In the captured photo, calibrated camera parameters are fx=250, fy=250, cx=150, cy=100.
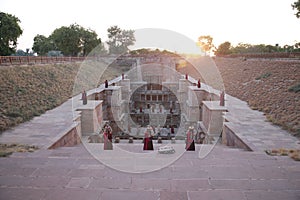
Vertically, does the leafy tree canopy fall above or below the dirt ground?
above

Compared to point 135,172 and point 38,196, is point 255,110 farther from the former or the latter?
point 38,196

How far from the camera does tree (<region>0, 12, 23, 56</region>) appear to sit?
27981 mm

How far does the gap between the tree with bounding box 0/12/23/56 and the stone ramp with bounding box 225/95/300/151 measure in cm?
2665

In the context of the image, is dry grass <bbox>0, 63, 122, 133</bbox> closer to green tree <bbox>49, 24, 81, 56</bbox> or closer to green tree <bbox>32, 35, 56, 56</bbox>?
green tree <bbox>49, 24, 81, 56</bbox>

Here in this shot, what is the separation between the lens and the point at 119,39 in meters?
62.4

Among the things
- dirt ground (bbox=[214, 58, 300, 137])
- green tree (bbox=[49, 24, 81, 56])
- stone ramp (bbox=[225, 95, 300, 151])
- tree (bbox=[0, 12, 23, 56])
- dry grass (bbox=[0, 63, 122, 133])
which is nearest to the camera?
stone ramp (bbox=[225, 95, 300, 151])

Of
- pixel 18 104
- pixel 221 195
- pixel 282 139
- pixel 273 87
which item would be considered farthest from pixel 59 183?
pixel 273 87

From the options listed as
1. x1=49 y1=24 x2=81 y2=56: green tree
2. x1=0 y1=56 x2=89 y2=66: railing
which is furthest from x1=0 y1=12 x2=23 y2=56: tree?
x1=49 y1=24 x2=81 y2=56: green tree

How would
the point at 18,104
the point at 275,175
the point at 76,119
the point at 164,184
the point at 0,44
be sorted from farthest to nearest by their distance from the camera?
the point at 0,44 < the point at 18,104 < the point at 76,119 < the point at 275,175 < the point at 164,184

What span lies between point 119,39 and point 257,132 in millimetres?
56813

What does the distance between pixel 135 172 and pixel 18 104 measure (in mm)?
9959

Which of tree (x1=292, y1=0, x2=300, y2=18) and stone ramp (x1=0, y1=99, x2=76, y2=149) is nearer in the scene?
stone ramp (x1=0, y1=99, x2=76, y2=149)

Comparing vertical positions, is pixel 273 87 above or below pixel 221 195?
above

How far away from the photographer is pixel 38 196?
4234mm
